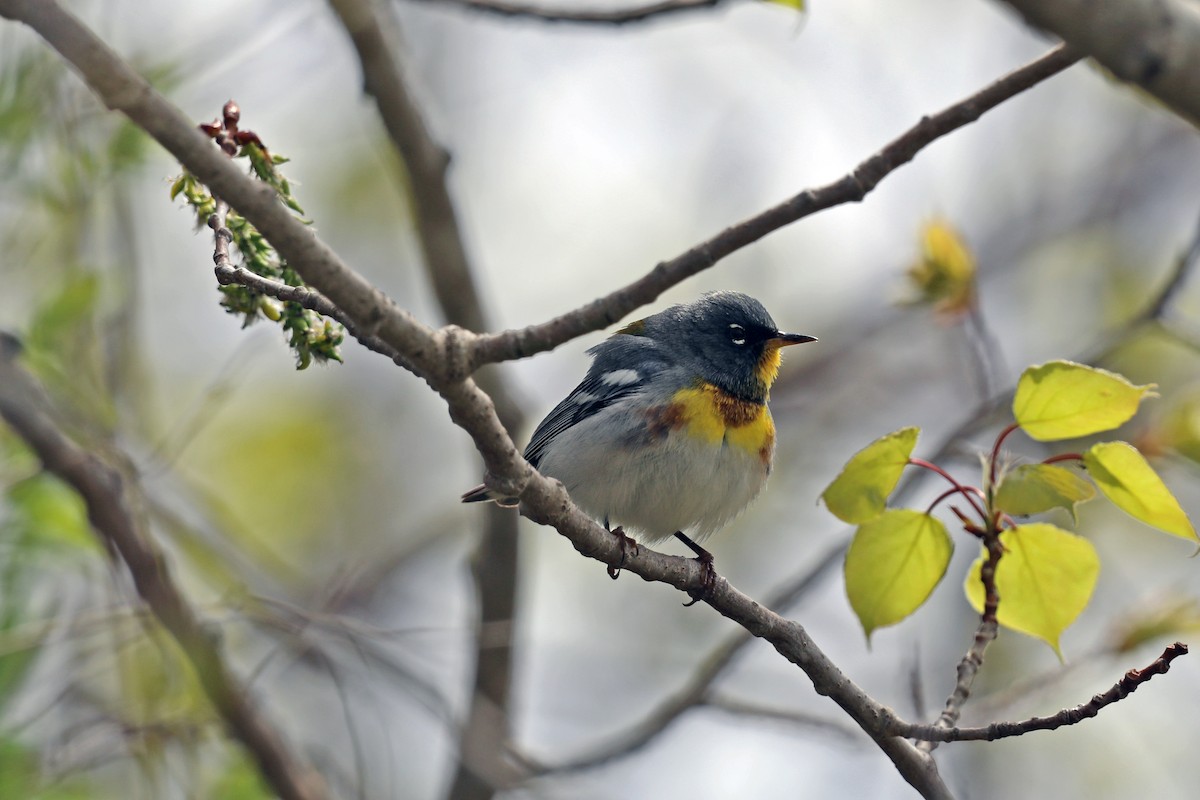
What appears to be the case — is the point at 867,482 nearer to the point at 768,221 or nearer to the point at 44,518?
the point at 768,221

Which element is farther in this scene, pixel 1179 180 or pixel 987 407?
pixel 1179 180

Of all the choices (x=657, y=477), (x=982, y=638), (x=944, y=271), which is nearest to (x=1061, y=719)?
(x=982, y=638)

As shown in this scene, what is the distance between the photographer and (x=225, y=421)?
10766 mm

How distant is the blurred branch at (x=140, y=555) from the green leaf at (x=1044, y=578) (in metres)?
3.10

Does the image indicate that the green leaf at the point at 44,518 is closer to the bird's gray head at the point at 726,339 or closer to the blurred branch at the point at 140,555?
the blurred branch at the point at 140,555

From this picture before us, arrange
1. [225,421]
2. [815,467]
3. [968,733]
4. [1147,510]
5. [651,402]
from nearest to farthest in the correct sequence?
[1147,510] → [968,733] → [651,402] → [815,467] → [225,421]

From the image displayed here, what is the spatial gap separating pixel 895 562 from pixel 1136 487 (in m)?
0.60

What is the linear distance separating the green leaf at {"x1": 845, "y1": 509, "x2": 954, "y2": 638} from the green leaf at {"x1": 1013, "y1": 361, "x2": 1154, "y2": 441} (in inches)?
14.3

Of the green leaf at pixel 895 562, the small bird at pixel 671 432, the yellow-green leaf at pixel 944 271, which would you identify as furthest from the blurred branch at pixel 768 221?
the small bird at pixel 671 432

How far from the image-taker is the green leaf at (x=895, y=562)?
9.20ft

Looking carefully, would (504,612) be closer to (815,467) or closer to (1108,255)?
(815,467)

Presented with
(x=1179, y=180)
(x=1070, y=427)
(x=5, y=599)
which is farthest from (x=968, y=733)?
(x=1179, y=180)

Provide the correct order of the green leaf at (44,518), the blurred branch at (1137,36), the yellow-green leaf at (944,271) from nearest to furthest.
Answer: the blurred branch at (1137,36), the yellow-green leaf at (944,271), the green leaf at (44,518)

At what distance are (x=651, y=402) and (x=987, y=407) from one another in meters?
1.42
